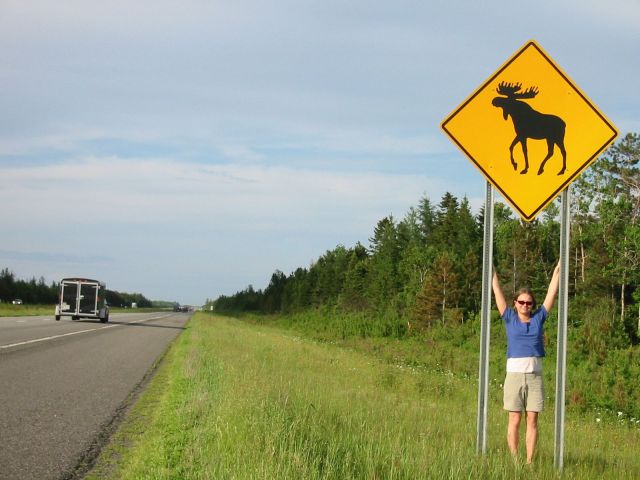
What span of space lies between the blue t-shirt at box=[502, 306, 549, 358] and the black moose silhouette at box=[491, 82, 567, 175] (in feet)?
4.18

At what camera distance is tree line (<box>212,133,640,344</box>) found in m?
43.8

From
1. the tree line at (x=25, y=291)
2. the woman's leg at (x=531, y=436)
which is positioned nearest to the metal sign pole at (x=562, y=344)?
the woman's leg at (x=531, y=436)

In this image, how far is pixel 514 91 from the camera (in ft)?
21.1

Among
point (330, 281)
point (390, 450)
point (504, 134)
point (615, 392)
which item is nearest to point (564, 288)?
point (504, 134)

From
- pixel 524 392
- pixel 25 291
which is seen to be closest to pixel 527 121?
pixel 524 392

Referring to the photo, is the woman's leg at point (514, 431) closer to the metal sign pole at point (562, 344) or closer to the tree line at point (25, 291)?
the metal sign pole at point (562, 344)

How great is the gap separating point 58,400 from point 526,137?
7.92 m

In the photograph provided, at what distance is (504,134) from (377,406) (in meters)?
4.94

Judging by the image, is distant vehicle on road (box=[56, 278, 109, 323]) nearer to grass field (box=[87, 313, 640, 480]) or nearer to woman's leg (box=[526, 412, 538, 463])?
grass field (box=[87, 313, 640, 480])

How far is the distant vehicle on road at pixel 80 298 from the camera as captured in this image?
44781 mm

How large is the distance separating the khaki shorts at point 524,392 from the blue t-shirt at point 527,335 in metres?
0.19

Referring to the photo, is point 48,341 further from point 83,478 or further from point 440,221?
point 440,221

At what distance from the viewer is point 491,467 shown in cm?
576

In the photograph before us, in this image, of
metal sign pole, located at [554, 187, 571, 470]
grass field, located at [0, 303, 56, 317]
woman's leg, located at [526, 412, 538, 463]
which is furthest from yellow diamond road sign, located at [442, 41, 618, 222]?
grass field, located at [0, 303, 56, 317]
